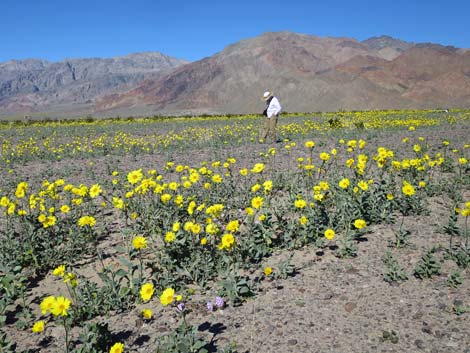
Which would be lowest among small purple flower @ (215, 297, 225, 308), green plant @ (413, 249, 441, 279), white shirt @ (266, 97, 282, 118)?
small purple flower @ (215, 297, 225, 308)

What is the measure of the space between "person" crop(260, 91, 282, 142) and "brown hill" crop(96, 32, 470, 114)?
69.9 m

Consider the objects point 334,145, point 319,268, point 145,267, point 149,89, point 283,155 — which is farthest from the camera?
point 149,89

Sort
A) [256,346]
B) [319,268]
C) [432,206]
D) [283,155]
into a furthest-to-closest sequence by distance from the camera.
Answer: [283,155]
[432,206]
[319,268]
[256,346]

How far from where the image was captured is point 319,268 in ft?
13.5

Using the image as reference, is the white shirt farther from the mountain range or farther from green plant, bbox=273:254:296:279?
the mountain range

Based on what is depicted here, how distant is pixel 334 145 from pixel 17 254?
33.2ft

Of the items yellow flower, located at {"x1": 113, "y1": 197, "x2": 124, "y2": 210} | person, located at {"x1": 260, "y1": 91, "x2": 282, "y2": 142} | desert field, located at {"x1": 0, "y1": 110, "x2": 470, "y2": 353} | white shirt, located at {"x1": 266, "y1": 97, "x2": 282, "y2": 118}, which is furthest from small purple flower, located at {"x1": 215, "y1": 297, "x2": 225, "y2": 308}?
white shirt, located at {"x1": 266, "y1": 97, "x2": 282, "y2": 118}

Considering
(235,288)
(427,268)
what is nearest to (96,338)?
(235,288)

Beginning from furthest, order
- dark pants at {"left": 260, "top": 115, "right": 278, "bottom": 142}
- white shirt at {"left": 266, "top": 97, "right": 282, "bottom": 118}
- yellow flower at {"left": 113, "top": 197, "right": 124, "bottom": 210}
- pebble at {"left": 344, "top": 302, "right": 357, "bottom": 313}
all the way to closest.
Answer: dark pants at {"left": 260, "top": 115, "right": 278, "bottom": 142}, white shirt at {"left": 266, "top": 97, "right": 282, "bottom": 118}, yellow flower at {"left": 113, "top": 197, "right": 124, "bottom": 210}, pebble at {"left": 344, "top": 302, "right": 357, "bottom": 313}

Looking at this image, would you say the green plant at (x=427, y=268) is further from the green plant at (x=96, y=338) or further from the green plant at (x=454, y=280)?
the green plant at (x=96, y=338)

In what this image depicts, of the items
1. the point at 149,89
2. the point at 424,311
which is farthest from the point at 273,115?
the point at 149,89

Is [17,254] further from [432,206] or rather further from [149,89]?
[149,89]

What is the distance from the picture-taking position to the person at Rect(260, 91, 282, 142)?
42.2ft

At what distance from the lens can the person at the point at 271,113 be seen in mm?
12859
